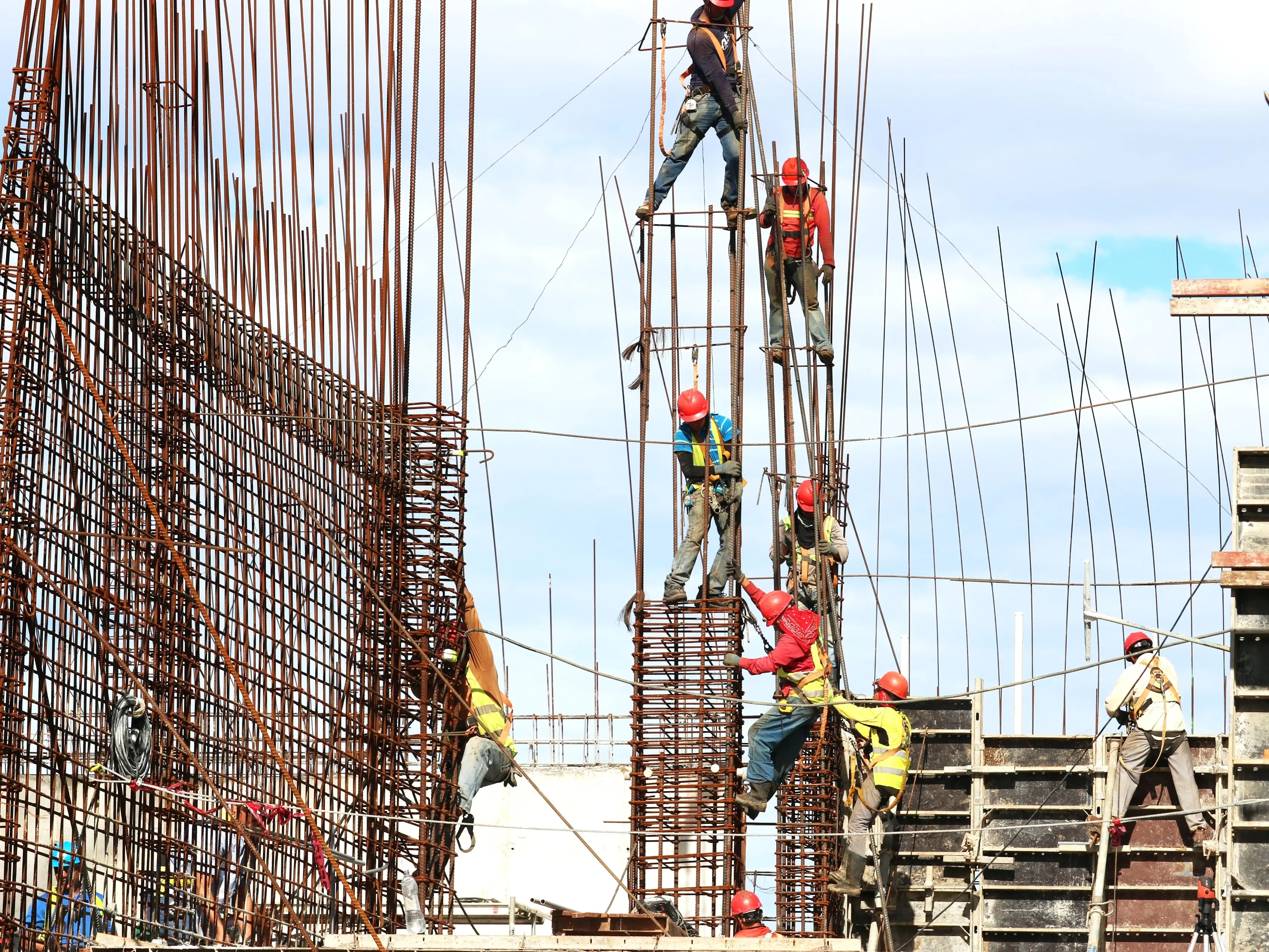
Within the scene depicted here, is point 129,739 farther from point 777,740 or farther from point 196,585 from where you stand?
point 777,740

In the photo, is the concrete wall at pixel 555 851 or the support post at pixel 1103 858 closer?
the support post at pixel 1103 858

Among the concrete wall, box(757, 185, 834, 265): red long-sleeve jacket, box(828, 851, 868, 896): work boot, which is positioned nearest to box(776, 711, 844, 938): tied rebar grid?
box(828, 851, 868, 896): work boot

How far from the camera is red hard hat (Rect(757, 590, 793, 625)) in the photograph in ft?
58.0

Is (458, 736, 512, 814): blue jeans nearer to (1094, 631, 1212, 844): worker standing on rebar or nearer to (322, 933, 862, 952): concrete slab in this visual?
(322, 933, 862, 952): concrete slab

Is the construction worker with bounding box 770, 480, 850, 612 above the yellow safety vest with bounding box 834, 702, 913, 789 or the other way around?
above

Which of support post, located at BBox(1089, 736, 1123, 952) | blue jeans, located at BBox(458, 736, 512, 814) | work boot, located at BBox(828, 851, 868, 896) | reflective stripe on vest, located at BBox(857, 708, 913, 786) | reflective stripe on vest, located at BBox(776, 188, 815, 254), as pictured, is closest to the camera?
support post, located at BBox(1089, 736, 1123, 952)

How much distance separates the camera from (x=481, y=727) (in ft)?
60.5

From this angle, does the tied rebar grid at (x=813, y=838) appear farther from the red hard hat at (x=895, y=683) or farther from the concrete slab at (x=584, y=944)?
the concrete slab at (x=584, y=944)

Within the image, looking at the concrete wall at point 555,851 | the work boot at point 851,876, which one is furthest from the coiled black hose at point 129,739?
the concrete wall at point 555,851

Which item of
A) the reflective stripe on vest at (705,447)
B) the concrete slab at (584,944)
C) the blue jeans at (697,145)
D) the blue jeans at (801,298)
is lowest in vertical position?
the concrete slab at (584,944)

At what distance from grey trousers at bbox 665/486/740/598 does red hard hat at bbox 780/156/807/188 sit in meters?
3.13

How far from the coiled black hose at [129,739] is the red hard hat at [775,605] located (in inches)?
211

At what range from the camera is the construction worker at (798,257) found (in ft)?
66.5

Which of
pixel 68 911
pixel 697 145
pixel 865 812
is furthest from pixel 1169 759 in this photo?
pixel 68 911
